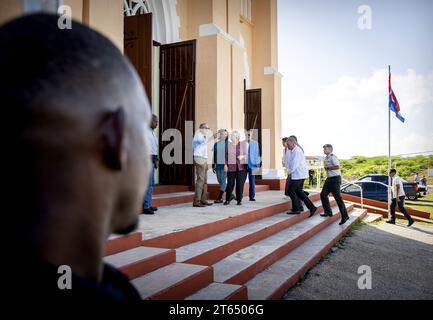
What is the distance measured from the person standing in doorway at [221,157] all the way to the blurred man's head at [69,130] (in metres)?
7.11

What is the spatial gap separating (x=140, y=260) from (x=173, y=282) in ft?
1.22

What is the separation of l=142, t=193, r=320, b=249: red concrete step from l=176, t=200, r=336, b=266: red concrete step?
68 millimetres

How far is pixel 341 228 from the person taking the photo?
25.6 feet

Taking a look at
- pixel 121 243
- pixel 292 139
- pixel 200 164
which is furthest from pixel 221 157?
pixel 121 243

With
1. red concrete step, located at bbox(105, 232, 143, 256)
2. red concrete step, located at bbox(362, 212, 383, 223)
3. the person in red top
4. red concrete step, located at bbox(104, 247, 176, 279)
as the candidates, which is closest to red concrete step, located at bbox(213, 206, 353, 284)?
red concrete step, located at bbox(104, 247, 176, 279)

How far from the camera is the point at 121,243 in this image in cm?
329

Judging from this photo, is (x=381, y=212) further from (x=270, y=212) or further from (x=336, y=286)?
(x=336, y=286)

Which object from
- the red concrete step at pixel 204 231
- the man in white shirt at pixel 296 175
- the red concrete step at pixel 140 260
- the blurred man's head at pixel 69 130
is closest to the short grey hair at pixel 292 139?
the man in white shirt at pixel 296 175

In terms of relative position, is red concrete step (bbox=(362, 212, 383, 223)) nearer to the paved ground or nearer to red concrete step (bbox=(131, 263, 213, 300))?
the paved ground

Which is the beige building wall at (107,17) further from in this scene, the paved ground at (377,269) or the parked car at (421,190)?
the parked car at (421,190)

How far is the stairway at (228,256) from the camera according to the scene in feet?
9.58

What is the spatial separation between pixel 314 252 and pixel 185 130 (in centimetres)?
415

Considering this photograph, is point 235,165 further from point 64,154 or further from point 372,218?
point 64,154
